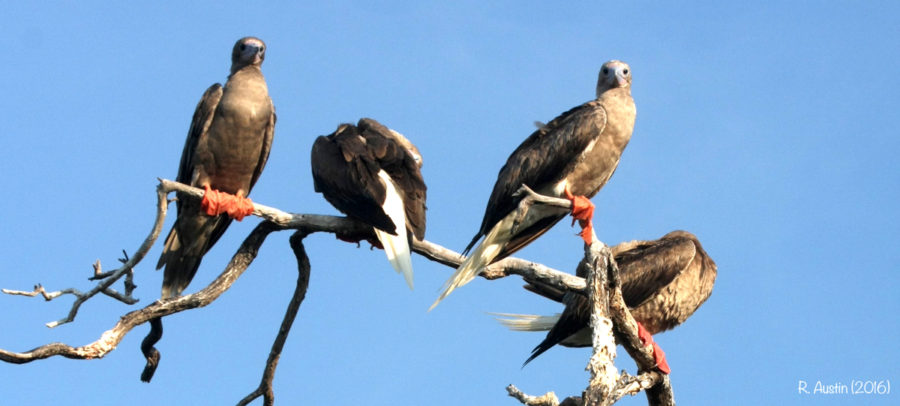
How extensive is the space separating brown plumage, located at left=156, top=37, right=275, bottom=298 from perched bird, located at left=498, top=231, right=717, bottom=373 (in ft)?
8.09

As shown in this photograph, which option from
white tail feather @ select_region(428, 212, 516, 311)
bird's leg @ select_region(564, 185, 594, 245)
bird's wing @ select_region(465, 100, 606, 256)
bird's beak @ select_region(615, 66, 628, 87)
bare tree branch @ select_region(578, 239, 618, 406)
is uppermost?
bird's beak @ select_region(615, 66, 628, 87)

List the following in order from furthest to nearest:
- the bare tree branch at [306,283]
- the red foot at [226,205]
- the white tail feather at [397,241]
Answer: the red foot at [226,205]
the white tail feather at [397,241]
the bare tree branch at [306,283]

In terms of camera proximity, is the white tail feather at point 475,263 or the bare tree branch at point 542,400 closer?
the bare tree branch at point 542,400

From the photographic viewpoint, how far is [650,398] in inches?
333

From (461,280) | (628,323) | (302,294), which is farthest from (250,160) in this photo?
(628,323)

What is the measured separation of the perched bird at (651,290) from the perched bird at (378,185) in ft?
4.05

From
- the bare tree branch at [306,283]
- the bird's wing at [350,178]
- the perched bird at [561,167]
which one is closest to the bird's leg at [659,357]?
the bare tree branch at [306,283]

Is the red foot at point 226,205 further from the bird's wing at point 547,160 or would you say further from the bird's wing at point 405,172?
the bird's wing at point 547,160

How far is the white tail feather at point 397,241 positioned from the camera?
8.30 metres

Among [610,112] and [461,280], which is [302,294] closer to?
[461,280]

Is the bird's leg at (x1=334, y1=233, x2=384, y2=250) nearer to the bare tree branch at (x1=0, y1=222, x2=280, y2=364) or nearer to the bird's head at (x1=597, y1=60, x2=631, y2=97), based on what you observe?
the bare tree branch at (x1=0, y1=222, x2=280, y2=364)

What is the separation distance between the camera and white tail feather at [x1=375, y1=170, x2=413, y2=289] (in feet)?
27.2

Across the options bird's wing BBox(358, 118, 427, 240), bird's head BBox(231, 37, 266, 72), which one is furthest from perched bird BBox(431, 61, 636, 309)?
bird's head BBox(231, 37, 266, 72)

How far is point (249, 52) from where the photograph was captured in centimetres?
968
